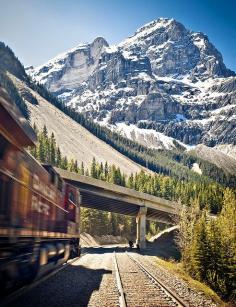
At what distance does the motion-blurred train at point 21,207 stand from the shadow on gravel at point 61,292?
63 cm

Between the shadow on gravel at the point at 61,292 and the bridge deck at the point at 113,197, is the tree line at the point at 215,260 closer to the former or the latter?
the shadow on gravel at the point at 61,292

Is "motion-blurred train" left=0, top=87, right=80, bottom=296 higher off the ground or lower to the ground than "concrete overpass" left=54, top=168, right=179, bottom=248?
lower

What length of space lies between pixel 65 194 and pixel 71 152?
171 m

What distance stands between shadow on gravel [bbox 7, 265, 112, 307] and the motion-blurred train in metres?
0.63

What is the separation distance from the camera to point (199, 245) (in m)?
37.0

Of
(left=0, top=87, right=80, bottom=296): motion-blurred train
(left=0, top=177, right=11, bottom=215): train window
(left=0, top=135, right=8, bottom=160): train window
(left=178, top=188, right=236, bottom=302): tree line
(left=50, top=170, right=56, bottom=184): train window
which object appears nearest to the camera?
(left=0, top=177, right=11, bottom=215): train window

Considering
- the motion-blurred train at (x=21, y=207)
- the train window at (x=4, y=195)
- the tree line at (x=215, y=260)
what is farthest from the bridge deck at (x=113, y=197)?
the train window at (x=4, y=195)

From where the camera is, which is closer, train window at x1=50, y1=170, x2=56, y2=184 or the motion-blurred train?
the motion-blurred train

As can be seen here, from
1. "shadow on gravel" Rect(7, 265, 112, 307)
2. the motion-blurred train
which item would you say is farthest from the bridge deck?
the motion-blurred train

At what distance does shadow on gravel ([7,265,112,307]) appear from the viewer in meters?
13.4

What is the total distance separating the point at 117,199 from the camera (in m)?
73.2

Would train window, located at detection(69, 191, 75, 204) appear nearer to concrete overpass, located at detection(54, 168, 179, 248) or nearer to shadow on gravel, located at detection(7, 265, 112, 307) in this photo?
shadow on gravel, located at detection(7, 265, 112, 307)

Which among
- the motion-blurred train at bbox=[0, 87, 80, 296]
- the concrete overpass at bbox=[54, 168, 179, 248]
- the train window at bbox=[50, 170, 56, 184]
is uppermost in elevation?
the concrete overpass at bbox=[54, 168, 179, 248]

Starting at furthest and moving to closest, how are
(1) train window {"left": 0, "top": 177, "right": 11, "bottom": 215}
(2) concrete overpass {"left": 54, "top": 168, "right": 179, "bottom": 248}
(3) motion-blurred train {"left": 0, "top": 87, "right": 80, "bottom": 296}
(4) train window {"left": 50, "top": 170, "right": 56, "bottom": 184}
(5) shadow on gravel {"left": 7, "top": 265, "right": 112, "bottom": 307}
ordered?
(2) concrete overpass {"left": 54, "top": 168, "right": 179, "bottom": 248} → (4) train window {"left": 50, "top": 170, "right": 56, "bottom": 184} → (5) shadow on gravel {"left": 7, "top": 265, "right": 112, "bottom": 307} → (3) motion-blurred train {"left": 0, "top": 87, "right": 80, "bottom": 296} → (1) train window {"left": 0, "top": 177, "right": 11, "bottom": 215}
